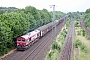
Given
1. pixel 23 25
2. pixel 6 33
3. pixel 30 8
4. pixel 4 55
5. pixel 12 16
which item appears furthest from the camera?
pixel 30 8

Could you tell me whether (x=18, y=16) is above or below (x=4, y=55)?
above

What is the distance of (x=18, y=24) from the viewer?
40438mm

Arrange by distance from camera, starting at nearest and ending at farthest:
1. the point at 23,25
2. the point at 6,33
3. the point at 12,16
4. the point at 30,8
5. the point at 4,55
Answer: the point at 6,33 < the point at 4,55 < the point at 12,16 < the point at 23,25 < the point at 30,8

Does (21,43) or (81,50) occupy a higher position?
(21,43)

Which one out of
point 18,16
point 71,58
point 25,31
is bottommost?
point 71,58

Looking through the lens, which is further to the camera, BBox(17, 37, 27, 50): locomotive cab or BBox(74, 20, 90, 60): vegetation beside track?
BBox(17, 37, 27, 50): locomotive cab

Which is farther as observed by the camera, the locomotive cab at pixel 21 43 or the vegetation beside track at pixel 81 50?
the locomotive cab at pixel 21 43

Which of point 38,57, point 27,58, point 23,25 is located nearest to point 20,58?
point 27,58

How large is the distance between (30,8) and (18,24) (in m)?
27.5

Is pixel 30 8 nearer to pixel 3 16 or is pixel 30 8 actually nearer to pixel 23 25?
pixel 23 25

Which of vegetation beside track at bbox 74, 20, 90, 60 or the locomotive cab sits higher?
the locomotive cab

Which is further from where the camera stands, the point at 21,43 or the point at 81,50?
the point at 81,50

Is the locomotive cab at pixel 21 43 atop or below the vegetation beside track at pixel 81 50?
atop

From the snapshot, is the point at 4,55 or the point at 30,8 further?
the point at 30,8
